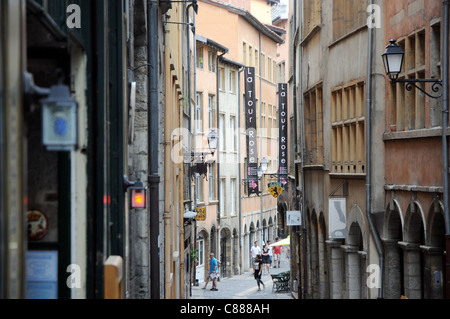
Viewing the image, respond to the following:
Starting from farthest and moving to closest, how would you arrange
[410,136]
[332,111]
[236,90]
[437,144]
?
[236,90] → [332,111] → [410,136] → [437,144]

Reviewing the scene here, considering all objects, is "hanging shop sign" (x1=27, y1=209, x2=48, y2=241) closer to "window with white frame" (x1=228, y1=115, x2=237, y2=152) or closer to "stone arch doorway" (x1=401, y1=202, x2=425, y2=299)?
"stone arch doorway" (x1=401, y1=202, x2=425, y2=299)

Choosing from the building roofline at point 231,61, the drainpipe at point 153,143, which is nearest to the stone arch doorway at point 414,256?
the drainpipe at point 153,143

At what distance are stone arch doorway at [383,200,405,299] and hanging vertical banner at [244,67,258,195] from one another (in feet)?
105

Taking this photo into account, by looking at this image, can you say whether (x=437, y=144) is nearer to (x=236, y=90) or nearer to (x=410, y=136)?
(x=410, y=136)

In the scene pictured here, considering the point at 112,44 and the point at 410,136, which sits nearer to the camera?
the point at 112,44

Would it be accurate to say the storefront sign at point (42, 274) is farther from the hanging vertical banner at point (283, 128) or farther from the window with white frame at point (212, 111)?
the window with white frame at point (212, 111)

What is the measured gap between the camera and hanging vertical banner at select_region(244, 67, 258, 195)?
49.6m

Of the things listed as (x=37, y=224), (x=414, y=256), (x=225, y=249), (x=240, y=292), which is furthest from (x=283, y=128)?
(x=37, y=224)

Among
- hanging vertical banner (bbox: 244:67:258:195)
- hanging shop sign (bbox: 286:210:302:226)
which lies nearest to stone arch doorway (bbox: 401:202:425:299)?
hanging shop sign (bbox: 286:210:302:226)

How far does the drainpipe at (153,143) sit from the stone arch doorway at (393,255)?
221 inches

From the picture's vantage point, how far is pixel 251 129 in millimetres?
50875

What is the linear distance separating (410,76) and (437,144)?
2.18m
